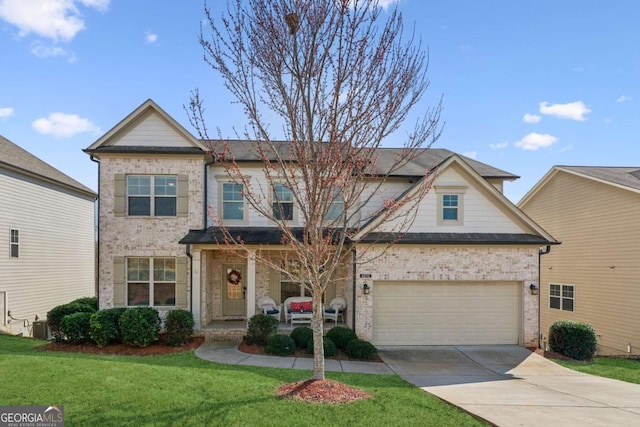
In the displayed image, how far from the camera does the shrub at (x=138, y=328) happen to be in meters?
11.6

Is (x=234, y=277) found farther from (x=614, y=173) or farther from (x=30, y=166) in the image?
(x=614, y=173)

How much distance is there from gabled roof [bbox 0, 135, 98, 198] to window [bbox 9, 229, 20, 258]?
252 cm

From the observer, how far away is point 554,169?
1902 cm

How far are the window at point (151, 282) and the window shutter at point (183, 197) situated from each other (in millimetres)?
1613

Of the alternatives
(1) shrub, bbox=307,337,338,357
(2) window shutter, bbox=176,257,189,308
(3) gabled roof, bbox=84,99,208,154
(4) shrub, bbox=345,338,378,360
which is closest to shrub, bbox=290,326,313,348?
(1) shrub, bbox=307,337,338,357

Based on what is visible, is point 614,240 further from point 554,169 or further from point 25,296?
point 25,296

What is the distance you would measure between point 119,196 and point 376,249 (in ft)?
27.7

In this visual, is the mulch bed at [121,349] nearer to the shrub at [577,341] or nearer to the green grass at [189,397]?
the green grass at [189,397]

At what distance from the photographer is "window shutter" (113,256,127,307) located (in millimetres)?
13266

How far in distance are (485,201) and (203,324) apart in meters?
10.1

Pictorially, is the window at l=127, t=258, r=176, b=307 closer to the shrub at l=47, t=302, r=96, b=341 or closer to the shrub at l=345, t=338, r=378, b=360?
the shrub at l=47, t=302, r=96, b=341

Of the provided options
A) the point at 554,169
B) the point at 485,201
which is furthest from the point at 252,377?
the point at 554,169

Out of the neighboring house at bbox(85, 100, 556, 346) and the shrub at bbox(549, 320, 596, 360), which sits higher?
the neighboring house at bbox(85, 100, 556, 346)

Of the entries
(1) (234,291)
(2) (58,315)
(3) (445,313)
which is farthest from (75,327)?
(3) (445,313)
